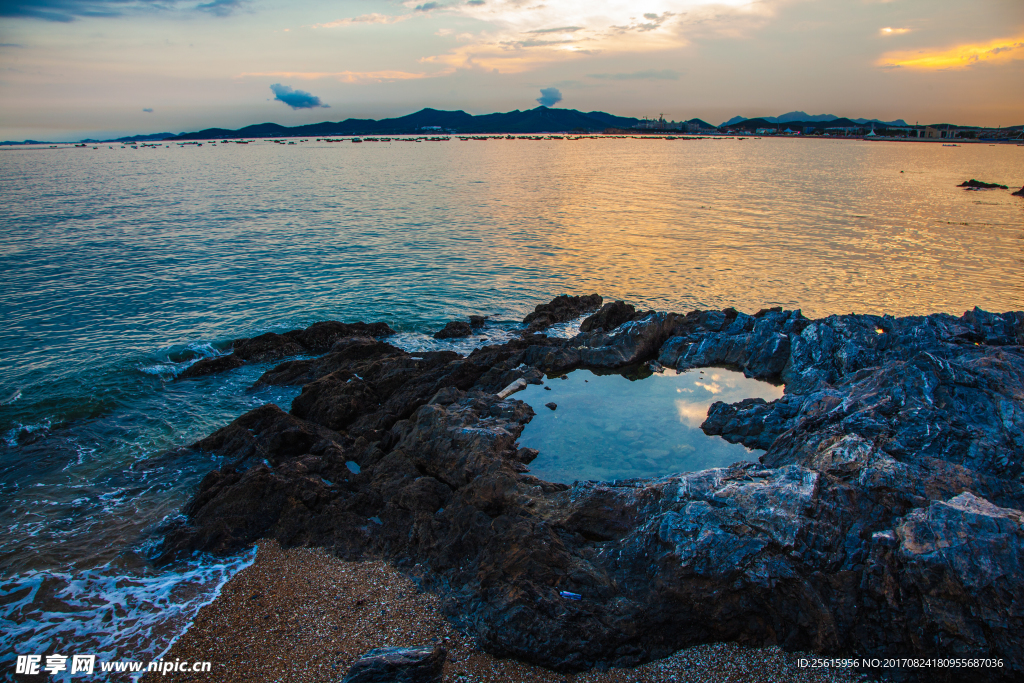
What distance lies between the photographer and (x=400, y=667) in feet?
19.3

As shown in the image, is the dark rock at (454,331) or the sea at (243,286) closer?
the sea at (243,286)

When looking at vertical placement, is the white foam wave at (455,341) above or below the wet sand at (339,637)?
above

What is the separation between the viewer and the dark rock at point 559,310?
64.5 feet

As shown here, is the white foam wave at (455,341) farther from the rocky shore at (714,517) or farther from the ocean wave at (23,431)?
the ocean wave at (23,431)

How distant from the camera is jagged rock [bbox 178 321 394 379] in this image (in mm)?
16859

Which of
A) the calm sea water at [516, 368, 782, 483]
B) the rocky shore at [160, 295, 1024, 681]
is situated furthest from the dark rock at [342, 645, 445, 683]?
the calm sea water at [516, 368, 782, 483]

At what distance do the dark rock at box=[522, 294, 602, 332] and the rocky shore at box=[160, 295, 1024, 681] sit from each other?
7.18m

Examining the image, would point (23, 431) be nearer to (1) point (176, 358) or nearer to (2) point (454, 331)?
(1) point (176, 358)

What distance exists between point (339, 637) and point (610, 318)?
14.1m

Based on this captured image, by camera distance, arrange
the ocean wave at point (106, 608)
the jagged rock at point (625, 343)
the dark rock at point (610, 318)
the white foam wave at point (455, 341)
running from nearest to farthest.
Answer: the ocean wave at point (106, 608), the jagged rock at point (625, 343), the dark rock at point (610, 318), the white foam wave at point (455, 341)

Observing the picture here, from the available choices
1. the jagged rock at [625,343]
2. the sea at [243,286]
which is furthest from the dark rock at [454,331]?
the jagged rock at [625,343]

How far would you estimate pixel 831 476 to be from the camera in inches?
288

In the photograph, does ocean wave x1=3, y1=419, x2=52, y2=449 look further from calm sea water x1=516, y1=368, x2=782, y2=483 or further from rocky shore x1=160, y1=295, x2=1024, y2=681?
calm sea water x1=516, y1=368, x2=782, y2=483

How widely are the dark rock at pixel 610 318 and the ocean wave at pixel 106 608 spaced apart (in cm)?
1306
